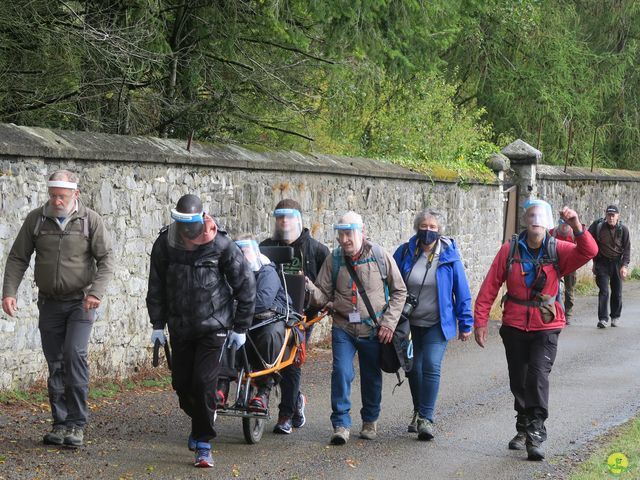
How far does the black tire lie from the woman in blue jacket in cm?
124

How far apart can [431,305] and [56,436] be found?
2948 millimetres

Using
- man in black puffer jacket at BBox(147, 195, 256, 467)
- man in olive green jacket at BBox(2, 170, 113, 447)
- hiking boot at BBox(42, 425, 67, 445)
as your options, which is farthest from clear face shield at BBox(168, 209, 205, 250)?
hiking boot at BBox(42, 425, 67, 445)

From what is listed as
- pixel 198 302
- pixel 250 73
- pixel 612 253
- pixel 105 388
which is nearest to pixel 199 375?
pixel 198 302

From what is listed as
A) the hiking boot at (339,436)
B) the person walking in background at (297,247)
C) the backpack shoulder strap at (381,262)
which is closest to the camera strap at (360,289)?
the backpack shoulder strap at (381,262)

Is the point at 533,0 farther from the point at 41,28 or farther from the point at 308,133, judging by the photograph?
the point at 41,28

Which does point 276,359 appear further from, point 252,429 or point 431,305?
point 431,305

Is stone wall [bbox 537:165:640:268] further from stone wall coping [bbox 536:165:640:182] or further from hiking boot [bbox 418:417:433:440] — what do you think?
Answer: hiking boot [bbox 418:417:433:440]

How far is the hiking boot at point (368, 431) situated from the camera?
853cm

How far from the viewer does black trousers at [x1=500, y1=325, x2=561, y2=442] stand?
26.9 feet

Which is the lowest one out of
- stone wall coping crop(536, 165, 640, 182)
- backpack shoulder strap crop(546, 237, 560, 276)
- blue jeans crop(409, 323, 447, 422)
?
blue jeans crop(409, 323, 447, 422)

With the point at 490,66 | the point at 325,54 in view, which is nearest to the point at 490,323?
the point at 325,54

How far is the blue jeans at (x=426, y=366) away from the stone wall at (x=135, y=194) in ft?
9.78

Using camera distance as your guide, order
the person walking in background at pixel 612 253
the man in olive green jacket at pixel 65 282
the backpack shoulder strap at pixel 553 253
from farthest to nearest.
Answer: the person walking in background at pixel 612 253 < the backpack shoulder strap at pixel 553 253 < the man in olive green jacket at pixel 65 282

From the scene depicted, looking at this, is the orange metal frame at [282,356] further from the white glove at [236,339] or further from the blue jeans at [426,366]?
the blue jeans at [426,366]
